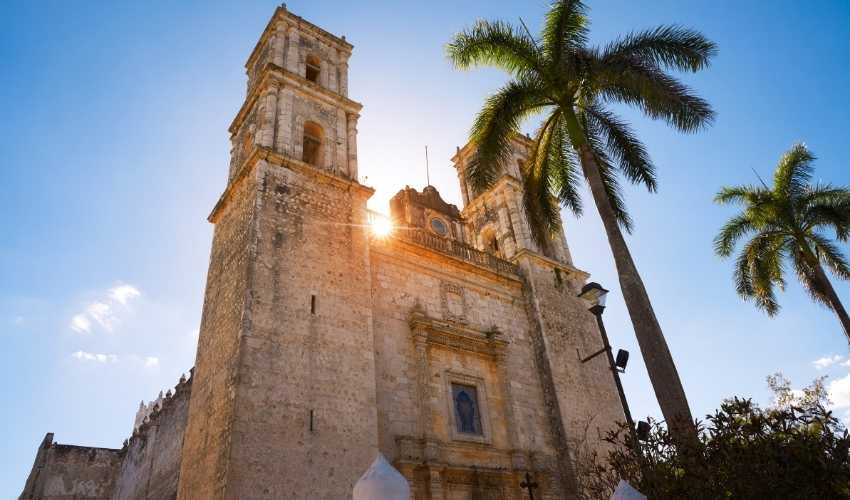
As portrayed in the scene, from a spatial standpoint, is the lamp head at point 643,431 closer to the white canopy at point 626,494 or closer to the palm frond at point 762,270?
the white canopy at point 626,494

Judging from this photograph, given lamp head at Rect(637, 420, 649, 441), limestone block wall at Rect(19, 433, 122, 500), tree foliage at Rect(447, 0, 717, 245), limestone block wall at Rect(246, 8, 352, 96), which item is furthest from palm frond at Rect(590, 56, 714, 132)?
limestone block wall at Rect(19, 433, 122, 500)

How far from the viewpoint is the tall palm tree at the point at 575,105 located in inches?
456

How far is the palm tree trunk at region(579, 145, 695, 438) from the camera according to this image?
29.4 feet

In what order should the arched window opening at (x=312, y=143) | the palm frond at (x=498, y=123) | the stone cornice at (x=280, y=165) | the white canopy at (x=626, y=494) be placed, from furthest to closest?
the arched window opening at (x=312, y=143) → the stone cornice at (x=280, y=165) → the palm frond at (x=498, y=123) → the white canopy at (x=626, y=494)

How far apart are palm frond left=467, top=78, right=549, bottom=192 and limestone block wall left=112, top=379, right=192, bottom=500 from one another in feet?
37.2

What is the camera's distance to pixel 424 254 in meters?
16.5

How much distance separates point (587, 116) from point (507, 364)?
7205 millimetres

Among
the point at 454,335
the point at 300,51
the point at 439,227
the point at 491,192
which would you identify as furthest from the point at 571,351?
the point at 300,51

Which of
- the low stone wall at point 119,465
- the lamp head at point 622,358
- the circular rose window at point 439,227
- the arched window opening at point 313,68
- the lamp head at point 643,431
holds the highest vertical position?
the arched window opening at point 313,68

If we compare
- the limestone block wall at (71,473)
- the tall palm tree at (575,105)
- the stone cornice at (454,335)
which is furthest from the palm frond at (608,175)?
the limestone block wall at (71,473)

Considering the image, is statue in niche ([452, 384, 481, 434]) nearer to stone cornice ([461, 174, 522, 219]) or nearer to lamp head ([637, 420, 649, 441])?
lamp head ([637, 420, 649, 441])

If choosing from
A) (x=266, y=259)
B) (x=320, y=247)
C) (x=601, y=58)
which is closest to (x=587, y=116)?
(x=601, y=58)

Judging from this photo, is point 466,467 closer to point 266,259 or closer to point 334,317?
point 334,317

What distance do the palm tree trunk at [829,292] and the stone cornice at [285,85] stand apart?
1461 cm
